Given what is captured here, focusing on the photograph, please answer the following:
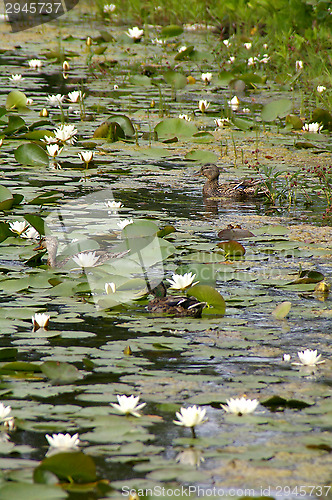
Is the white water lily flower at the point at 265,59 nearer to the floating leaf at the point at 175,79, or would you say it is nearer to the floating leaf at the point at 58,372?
the floating leaf at the point at 175,79

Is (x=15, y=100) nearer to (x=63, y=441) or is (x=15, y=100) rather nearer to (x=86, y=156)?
(x=86, y=156)

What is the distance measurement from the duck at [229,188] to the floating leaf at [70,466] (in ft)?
13.7

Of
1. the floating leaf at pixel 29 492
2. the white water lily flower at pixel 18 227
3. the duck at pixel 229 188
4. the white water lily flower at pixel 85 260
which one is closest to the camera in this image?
the floating leaf at pixel 29 492

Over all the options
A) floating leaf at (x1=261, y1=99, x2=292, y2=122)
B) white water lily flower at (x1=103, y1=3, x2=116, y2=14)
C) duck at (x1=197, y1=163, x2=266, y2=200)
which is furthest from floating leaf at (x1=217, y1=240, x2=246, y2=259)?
white water lily flower at (x1=103, y1=3, x2=116, y2=14)

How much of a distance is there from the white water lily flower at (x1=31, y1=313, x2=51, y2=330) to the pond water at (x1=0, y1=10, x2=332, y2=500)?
5 cm

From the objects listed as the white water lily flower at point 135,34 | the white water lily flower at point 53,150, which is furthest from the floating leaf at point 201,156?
the white water lily flower at point 135,34

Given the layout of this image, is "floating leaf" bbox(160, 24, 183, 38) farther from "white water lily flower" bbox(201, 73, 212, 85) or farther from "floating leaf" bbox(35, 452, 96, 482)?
"floating leaf" bbox(35, 452, 96, 482)

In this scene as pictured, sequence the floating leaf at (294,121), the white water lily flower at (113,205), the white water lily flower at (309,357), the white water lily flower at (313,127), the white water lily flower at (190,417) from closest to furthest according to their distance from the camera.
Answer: the white water lily flower at (190,417) → the white water lily flower at (309,357) → the white water lily flower at (113,205) → the white water lily flower at (313,127) → the floating leaf at (294,121)

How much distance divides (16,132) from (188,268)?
409 cm

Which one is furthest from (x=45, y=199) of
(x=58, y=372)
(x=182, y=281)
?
(x=58, y=372)

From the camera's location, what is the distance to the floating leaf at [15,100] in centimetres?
834

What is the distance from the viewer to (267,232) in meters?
4.94

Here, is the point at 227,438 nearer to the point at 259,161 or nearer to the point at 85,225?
the point at 85,225

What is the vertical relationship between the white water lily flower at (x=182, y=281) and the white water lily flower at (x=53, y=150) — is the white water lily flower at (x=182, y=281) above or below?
below
